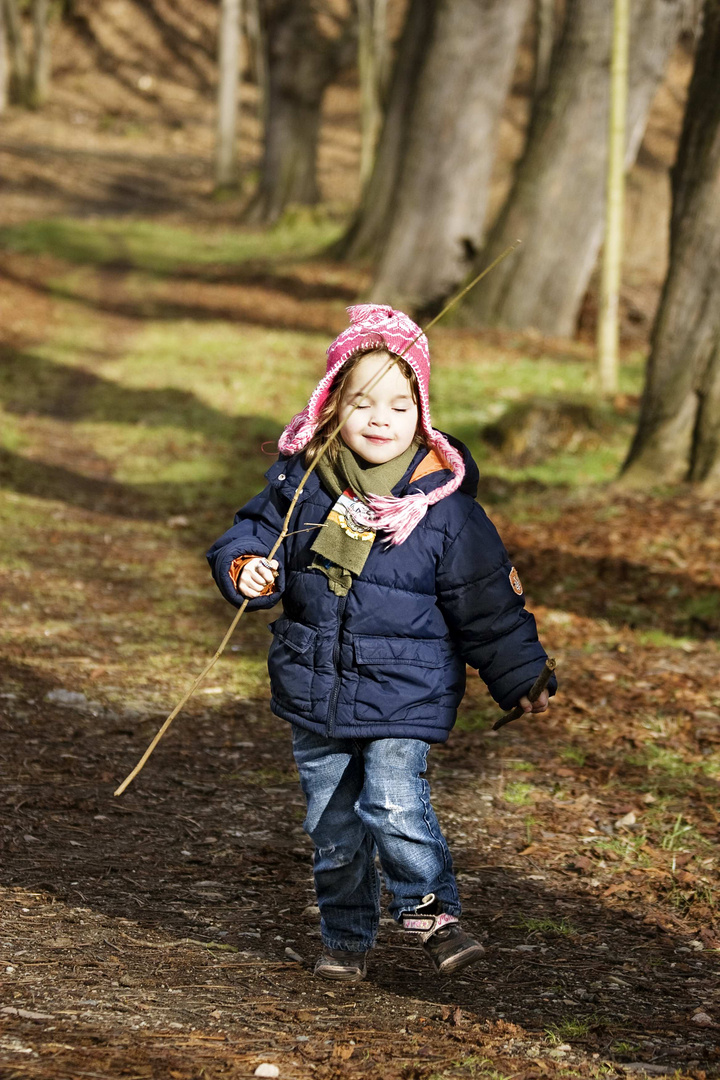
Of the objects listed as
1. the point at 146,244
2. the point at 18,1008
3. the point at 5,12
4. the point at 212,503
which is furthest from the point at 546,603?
the point at 5,12

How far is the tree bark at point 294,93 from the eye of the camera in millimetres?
27188

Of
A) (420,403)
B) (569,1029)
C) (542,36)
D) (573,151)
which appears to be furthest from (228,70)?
(569,1029)

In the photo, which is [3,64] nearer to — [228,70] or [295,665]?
[228,70]

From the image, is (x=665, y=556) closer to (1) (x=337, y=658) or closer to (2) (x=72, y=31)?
(1) (x=337, y=658)

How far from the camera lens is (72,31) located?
60094 mm

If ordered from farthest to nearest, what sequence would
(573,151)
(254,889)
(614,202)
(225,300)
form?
(225,300) < (573,151) < (614,202) < (254,889)

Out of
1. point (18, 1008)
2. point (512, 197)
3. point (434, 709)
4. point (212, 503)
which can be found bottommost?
point (212, 503)

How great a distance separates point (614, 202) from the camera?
38.9 feet

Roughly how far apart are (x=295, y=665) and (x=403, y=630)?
32 centimetres

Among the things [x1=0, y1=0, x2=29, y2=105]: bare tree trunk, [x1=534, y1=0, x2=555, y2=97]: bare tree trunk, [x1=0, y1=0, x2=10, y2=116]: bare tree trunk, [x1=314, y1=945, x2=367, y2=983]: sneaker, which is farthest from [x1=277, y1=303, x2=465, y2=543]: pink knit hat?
[x1=0, y1=0, x2=29, y2=105]: bare tree trunk

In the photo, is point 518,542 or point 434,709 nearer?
point 434,709

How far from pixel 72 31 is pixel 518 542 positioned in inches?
2329

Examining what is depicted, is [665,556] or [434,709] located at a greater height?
[434,709]

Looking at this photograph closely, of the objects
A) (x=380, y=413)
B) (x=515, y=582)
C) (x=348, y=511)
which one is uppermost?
(x=380, y=413)
